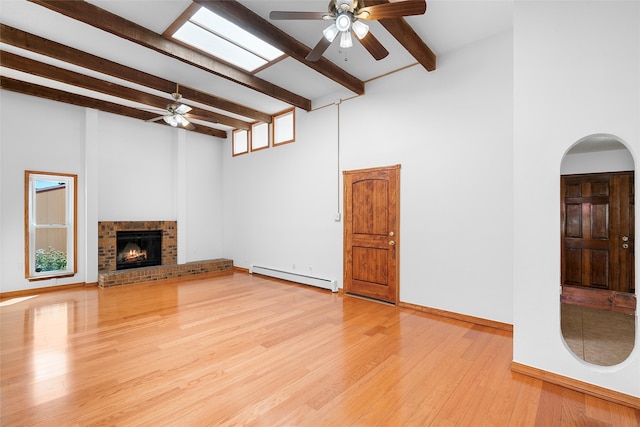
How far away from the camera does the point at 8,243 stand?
5.08m

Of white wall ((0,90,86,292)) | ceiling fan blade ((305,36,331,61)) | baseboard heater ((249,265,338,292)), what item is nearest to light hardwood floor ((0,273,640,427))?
baseboard heater ((249,265,338,292))

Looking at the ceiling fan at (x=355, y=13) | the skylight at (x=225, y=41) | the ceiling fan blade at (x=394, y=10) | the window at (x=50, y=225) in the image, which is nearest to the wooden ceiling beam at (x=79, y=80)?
the skylight at (x=225, y=41)

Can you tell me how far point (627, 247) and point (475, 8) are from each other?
4.41 meters

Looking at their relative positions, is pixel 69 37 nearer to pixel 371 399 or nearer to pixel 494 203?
pixel 371 399

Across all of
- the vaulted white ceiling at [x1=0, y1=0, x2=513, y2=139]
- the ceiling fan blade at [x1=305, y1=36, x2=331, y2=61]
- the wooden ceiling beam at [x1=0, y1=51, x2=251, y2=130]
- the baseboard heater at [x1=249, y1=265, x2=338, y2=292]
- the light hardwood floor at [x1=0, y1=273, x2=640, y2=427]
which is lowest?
the light hardwood floor at [x1=0, y1=273, x2=640, y2=427]

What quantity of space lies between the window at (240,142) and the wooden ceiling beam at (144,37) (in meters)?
2.49

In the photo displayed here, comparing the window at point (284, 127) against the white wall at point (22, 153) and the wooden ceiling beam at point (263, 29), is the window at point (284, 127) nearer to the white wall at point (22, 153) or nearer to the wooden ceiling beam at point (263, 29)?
the wooden ceiling beam at point (263, 29)

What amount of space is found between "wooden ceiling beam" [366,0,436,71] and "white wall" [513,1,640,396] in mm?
1164

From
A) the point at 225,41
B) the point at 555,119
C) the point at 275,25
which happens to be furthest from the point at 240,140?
the point at 555,119

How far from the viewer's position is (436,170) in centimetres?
424

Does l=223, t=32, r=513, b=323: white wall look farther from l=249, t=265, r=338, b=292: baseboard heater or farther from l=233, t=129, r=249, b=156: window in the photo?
l=233, t=129, r=249, b=156: window

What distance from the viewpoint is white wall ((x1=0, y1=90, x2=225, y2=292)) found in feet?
16.8

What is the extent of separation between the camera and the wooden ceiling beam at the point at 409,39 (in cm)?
326

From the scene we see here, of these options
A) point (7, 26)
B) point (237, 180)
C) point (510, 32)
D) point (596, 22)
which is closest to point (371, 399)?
point (596, 22)
